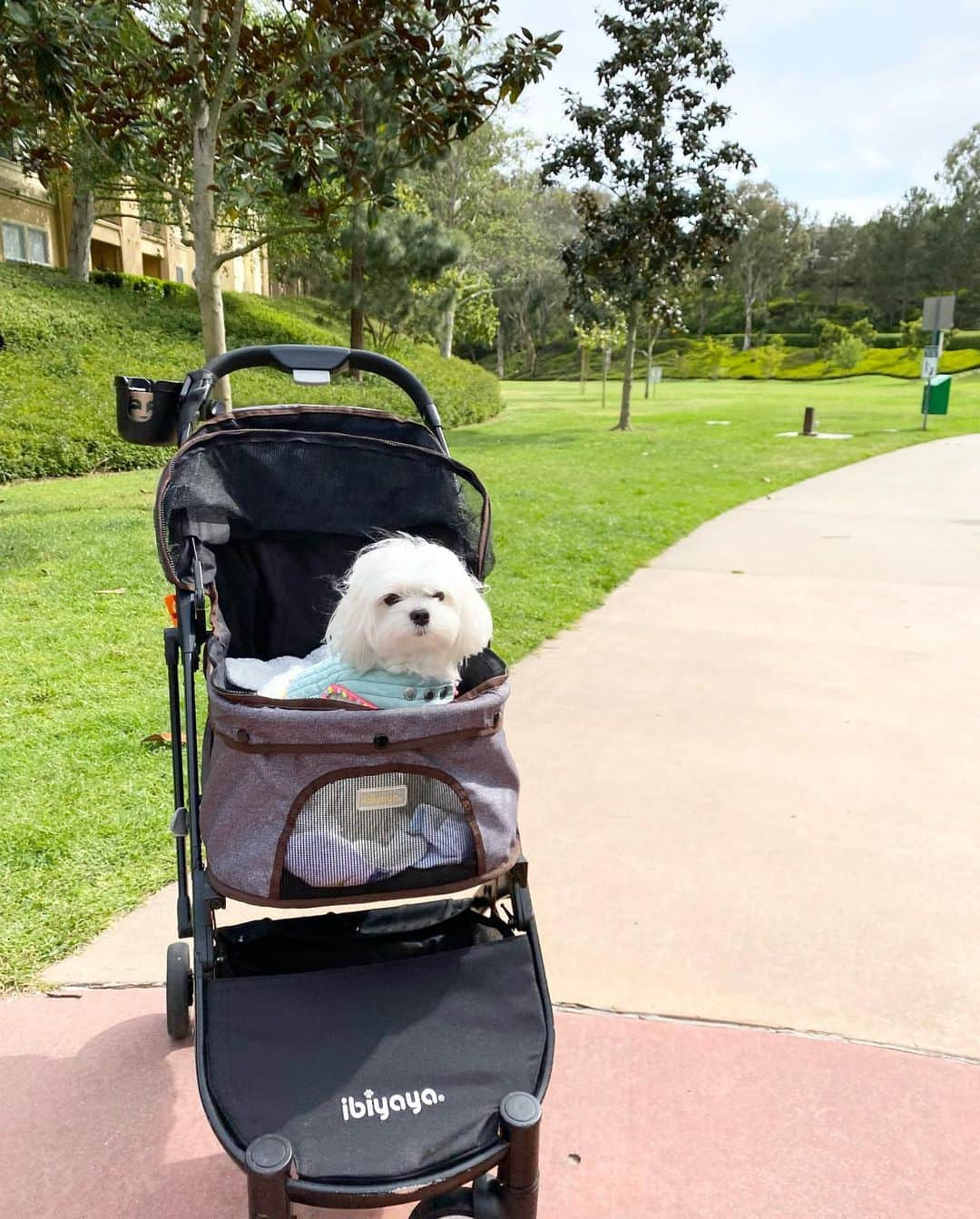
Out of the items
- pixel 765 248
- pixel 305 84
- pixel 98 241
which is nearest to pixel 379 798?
pixel 305 84

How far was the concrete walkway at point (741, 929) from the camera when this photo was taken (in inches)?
79.2

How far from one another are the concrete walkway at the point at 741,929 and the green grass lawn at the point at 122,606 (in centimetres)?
25

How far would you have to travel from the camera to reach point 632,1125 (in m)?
2.09

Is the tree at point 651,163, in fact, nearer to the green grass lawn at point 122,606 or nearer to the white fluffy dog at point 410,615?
the green grass lawn at point 122,606

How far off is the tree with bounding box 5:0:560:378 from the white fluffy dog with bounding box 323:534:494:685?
18.0 feet

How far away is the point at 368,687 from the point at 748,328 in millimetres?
67938

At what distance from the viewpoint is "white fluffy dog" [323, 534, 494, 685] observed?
2.00 meters

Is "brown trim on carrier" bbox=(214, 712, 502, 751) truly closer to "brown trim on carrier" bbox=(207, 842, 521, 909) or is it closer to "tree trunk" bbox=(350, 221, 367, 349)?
"brown trim on carrier" bbox=(207, 842, 521, 909)

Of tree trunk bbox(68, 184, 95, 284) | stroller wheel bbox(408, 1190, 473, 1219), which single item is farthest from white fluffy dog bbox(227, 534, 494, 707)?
tree trunk bbox(68, 184, 95, 284)

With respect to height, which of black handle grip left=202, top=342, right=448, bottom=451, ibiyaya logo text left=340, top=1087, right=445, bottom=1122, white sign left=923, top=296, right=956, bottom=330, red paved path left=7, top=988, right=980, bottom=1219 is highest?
white sign left=923, top=296, right=956, bottom=330

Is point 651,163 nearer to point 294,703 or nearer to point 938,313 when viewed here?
point 938,313

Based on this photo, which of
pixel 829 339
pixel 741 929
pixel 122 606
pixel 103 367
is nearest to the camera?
pixel 741 929

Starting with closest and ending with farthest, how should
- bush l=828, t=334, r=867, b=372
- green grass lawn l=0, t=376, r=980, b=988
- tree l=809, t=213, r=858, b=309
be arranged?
green grass lawn l=0, t=376, r=980, b=988
bush l=828, t=334, r=867, b=372
tree l=809, t=213, r=858, b=309

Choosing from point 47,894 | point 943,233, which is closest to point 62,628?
point 47,894
